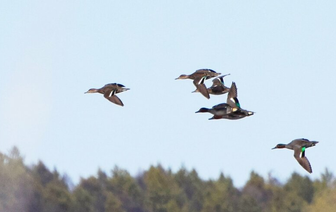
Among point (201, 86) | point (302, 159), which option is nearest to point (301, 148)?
point (302, 159)

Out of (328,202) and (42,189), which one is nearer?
(328,202)

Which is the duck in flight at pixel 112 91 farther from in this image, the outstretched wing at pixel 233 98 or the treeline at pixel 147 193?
the treeline at pixel 147 193

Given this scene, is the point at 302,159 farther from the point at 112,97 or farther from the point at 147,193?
the point at 147,193

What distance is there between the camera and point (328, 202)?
111875 mm

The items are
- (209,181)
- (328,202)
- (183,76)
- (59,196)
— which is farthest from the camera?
(209,181)

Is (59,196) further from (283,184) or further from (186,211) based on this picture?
(283,184)

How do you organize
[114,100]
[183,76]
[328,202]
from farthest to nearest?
[328,202] → [183,76] → [114,100]

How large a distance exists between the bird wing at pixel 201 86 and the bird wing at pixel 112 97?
2695 mm

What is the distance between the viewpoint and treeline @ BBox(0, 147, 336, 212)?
11969 centimetres

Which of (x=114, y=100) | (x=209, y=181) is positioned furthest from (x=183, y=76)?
(x=209, y=181)

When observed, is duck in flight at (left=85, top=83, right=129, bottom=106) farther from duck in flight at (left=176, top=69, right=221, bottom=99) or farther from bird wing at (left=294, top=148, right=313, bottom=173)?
bird wing at (left=294, top=148, right=313, bottom=173)

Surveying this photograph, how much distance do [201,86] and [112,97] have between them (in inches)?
123

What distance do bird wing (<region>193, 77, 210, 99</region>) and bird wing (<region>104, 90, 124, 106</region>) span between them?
2695 mm

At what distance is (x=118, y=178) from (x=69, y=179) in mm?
8502
